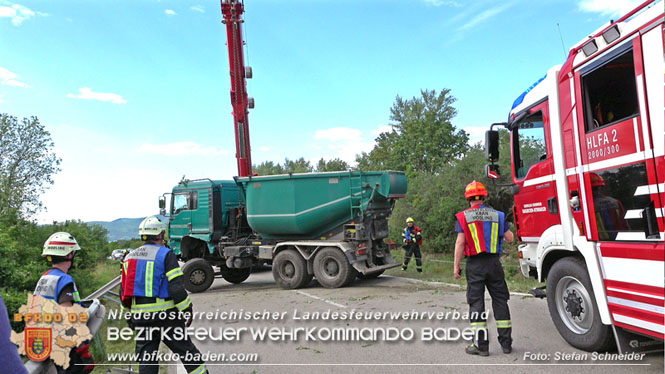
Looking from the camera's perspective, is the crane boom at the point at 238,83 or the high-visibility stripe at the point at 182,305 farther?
the crane boom at the point at 238,83

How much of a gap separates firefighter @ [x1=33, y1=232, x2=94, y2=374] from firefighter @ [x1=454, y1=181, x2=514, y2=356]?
363 centimetres

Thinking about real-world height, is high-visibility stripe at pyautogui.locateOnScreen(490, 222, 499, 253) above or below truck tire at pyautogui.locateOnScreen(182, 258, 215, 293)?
above

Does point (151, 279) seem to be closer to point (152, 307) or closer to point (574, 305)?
point (152, 307)

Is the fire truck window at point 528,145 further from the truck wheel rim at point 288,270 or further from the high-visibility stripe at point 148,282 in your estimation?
the truck wheel rim at point 288,270

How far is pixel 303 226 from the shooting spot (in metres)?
10.5

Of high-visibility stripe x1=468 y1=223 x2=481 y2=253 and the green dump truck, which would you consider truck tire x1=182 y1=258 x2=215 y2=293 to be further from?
high-visibility stripe x1=468 y1=223 x2=481 y2=253

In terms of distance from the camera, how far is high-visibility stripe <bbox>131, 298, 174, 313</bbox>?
3.78 meters

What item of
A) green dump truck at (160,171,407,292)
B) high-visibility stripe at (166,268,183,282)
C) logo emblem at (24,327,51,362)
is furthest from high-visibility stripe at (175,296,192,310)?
green dump truck at (160,171,407,292)

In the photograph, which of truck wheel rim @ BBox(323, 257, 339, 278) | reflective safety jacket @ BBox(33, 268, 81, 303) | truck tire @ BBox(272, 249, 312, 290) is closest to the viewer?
reflective safety jacket @ BBox(33, 268, 81, 303)

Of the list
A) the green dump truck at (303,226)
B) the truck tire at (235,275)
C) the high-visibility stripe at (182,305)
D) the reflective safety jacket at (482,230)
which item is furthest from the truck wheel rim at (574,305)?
the truck tire at (235,275)

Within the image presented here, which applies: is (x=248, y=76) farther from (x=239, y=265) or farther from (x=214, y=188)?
(x=239, y=265)

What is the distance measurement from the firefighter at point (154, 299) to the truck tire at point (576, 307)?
3902 millimetres

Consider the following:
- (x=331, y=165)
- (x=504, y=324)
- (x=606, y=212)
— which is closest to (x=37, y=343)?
(x=504, y=324)

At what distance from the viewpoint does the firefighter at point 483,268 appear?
15.3 ft
